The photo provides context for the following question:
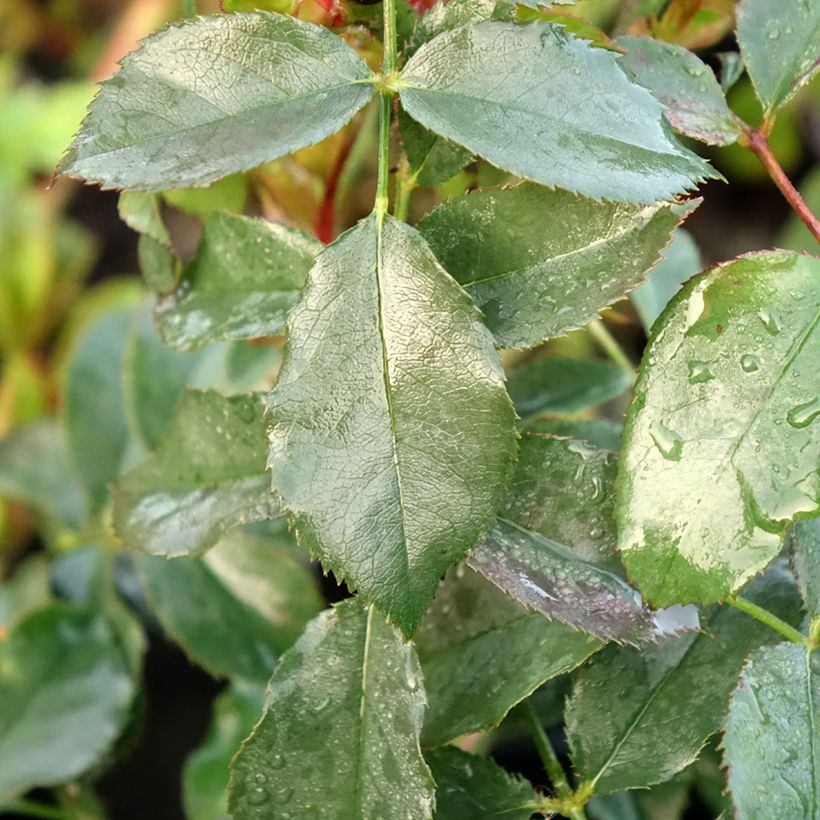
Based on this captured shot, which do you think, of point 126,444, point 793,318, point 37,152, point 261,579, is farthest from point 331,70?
point 37,152

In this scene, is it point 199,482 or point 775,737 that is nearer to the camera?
point 775,737

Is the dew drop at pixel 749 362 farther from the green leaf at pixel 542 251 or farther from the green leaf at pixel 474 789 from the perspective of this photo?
the green leaf at pixel 474 789

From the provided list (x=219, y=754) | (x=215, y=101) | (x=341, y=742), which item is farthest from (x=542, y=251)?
(x=219, y=754)

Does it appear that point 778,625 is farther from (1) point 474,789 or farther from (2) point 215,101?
(2) point 215,101

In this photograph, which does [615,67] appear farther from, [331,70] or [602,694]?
[602,694]

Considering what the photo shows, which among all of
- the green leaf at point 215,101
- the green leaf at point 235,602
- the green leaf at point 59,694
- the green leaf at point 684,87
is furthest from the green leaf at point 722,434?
the green leaf at point 59,694

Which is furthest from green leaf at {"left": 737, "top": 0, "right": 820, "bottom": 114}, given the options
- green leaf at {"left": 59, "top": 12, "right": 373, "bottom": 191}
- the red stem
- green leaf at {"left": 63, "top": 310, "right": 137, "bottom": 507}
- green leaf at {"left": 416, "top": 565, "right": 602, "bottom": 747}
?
green leaf at {"left": 63, "top": 310, "right": 137, "bottom": 507}
